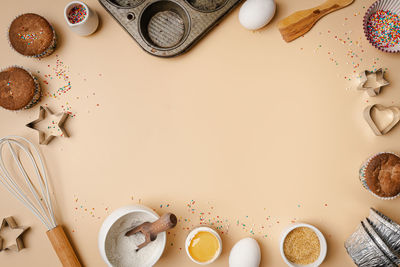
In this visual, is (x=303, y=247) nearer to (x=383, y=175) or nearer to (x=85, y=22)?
(x=383, y=175)

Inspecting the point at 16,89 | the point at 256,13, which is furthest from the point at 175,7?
the point at 16,89

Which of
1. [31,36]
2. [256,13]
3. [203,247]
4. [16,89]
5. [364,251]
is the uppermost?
[31,36]

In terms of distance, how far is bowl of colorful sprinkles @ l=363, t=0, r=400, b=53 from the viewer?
1.05 metres

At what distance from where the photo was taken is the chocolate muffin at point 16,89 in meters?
1.04

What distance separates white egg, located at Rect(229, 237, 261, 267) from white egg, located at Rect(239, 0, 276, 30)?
31.2 inches

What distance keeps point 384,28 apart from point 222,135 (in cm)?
74

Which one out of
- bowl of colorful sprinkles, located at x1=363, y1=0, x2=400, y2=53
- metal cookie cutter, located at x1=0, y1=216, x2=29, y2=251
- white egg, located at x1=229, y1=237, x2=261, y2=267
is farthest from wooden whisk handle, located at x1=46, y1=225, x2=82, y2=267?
bowl of colorful sprinkles, located at x1=363, y1=0, x2=400, y2=53

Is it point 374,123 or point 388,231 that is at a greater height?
point 374,123

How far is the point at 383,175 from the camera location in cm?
98

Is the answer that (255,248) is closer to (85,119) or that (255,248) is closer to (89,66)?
(85,119)

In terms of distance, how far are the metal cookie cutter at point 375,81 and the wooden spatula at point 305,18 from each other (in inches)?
10.7

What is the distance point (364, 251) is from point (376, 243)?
2.0 inches

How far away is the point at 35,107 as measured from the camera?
3.62 ft

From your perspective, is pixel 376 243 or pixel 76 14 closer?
pixel 376 243
